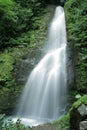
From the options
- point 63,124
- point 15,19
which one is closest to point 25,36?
point 15,19

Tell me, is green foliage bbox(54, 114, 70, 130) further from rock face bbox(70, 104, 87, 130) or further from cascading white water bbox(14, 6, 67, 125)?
cascading white water bbox(14, 6, 67, 125)

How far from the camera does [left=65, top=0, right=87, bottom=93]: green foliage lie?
33.0 feet

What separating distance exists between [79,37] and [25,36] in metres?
3.43

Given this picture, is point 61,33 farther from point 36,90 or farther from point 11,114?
point 11,114

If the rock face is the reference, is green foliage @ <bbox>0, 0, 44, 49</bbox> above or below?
above

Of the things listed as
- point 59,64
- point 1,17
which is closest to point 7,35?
point 1,17

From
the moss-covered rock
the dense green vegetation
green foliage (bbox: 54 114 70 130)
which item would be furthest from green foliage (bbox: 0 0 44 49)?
the moss-covered rock

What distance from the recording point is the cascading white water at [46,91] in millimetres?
10031

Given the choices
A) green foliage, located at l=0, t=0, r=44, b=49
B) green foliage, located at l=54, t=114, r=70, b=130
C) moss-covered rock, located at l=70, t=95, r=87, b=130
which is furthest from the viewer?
green foliage, located at l=0, t=0, r=44, b=49

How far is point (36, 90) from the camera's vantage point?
35.6 ft

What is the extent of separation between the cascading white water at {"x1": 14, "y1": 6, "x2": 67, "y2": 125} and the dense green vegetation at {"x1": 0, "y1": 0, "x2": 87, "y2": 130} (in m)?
0.51

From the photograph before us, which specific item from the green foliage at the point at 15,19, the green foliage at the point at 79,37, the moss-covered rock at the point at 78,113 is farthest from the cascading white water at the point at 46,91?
the moss-covered rock at the point at 78,113

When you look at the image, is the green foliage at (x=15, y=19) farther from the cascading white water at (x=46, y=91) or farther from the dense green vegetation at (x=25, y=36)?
the cascading white water at (x=46, y=91)

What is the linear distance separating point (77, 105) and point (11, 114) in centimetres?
485
